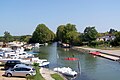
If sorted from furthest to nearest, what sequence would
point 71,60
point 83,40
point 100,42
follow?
point 83,40 < point 100,42 < point 71,60

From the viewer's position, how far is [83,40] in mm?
118750

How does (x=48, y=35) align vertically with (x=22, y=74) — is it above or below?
above

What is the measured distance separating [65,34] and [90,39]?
1352 inches

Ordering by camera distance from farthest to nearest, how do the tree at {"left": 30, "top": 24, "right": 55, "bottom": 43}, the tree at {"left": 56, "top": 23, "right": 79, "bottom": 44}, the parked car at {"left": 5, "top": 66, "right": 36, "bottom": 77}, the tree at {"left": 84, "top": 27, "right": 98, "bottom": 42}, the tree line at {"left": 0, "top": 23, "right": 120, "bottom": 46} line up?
the tree at {"left": 30, "top": 24, "right": 55, "bottom": 43} < the tree at {"left": 56, "top": 23, "right": 79, "bottom": 44} < the tree at {"left": 84, "top": 27, "right": 98, "bottom": 42} < the tree line at {"left": 0, "top": 23, "right": 120, "bottom": 46} < the parked car at {"left": 5, "top": 66, "right": 36, "bottom": 77}

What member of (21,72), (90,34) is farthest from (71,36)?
(21,72)

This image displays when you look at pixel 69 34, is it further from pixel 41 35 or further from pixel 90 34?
pixel 41 35

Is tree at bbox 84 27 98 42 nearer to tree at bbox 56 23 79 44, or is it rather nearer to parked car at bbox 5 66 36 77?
tree at bbox 56 23 79 44

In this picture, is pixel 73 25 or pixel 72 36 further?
pixel 73 25

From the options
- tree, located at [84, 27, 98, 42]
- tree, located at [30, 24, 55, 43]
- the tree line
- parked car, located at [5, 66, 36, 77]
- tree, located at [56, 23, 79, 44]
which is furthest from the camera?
tree, located at [30, 24, 55, 43]

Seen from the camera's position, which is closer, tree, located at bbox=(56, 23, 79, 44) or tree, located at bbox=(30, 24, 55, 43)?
tree, located at bbox=(56, 23, 79, 44)

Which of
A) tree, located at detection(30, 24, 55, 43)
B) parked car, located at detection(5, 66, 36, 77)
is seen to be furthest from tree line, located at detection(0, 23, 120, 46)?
parked car, located at detection(5, 66, 36, 77)

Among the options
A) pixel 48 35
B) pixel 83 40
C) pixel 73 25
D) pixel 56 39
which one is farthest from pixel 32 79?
pixel 56 39

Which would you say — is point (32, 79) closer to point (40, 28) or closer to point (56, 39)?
point (40, 28)

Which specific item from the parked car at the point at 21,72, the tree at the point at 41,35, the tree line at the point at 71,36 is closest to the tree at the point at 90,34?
the tree line at the point at 71,36
